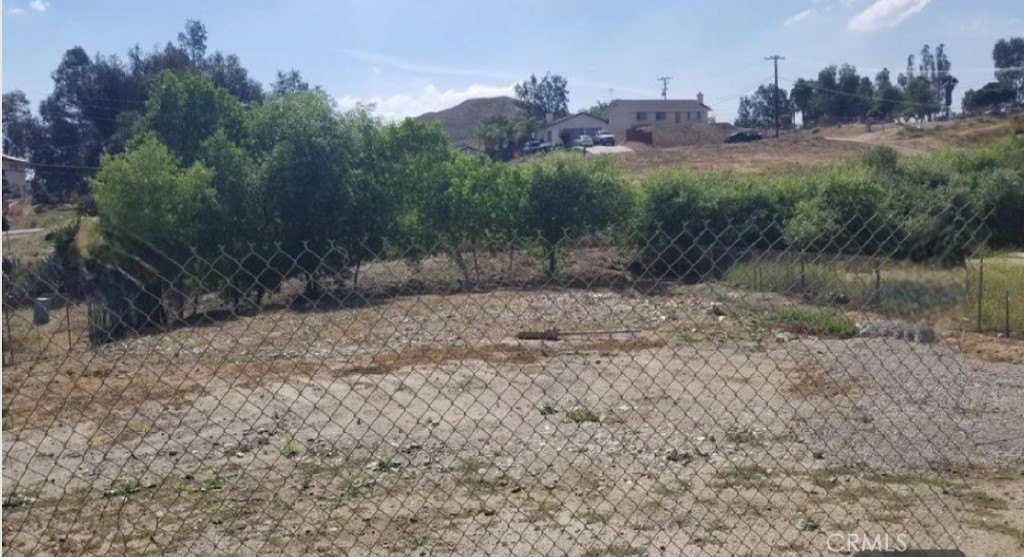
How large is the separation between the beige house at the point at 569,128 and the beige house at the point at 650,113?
5.97ft

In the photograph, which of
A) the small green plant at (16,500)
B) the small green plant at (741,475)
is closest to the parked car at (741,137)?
the small green plant at (741,475)

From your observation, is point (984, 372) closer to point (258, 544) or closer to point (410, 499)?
point (410, 499)

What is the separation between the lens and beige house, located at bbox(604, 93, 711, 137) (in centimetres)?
6494

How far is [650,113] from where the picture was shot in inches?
2603

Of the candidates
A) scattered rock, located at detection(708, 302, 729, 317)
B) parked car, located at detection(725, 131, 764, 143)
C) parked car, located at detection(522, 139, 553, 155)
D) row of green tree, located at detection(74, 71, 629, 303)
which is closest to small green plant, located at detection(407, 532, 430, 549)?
scattered rock, located at detection(708, 302, 729, 317)

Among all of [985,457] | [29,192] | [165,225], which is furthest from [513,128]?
[985,457]

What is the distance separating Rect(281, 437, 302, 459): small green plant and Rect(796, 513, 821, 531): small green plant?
3.05m

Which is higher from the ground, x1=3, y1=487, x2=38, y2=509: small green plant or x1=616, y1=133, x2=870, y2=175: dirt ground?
x1=616, y1=133, x2=870, y2=175: dirt ground

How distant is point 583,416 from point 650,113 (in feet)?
198

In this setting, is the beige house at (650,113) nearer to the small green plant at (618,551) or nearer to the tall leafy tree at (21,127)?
the tall leafy tree at (21,127)

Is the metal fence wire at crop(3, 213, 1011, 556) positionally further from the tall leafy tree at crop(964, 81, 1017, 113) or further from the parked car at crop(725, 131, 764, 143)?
the tall leafy tree at crop(964, 81, 1017, 113)

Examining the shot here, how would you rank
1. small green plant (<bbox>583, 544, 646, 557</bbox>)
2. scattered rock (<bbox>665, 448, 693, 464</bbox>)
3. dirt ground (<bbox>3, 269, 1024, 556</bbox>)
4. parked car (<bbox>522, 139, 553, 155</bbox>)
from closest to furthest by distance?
small green plant (<bbox>583, 544, 646, 557</bbox>) → dirt ground (<bbox>3, 269, 1024, 556</bbox>) → scattered rock (<bbox>665, 448, 693, 464</bbox>) → parked car (<bbox>522, 139, 553, 155</bbox>)

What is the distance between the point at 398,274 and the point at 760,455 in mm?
9738

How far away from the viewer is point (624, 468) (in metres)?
6.30
